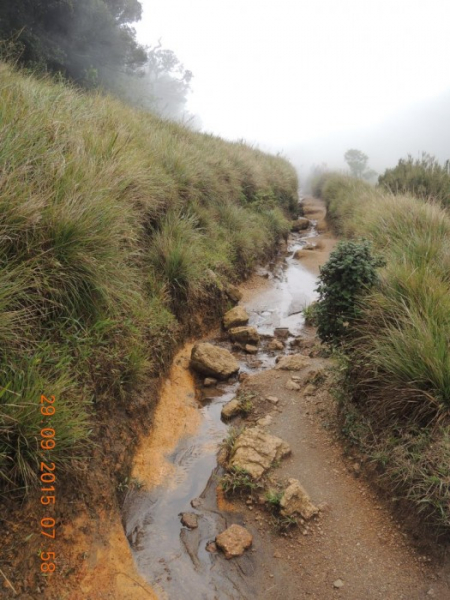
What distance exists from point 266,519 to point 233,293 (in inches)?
167

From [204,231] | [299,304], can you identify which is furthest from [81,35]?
[299,304]

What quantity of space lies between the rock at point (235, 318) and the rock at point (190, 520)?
331 centimetres

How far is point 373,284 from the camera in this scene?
4.58 m

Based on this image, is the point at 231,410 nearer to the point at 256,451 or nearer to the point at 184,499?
the point at 256,451

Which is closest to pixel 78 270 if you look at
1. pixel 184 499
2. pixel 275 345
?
pixel 184 499

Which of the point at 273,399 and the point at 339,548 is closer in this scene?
the point at 339,548

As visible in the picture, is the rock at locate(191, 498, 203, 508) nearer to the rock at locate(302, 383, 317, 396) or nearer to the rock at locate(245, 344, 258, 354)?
the rock at locate(302, 383, 317, 396)

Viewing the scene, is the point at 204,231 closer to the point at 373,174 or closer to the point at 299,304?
the point at 299,304

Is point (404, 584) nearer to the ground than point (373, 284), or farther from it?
nearer to the ground

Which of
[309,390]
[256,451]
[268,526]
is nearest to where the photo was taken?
[268,526]

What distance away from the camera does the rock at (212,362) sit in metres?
5.05

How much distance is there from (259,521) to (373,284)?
2.73 metres

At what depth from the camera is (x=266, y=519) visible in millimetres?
3250
